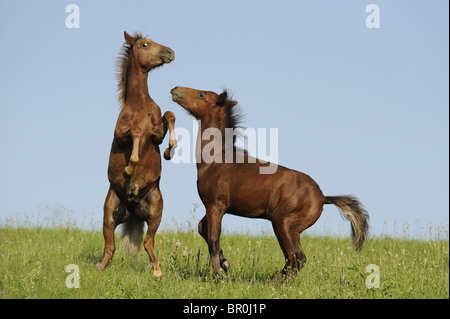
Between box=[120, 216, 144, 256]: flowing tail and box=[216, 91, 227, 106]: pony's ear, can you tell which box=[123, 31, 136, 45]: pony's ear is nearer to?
box=[216, 91, 227, 106]: pony's ear

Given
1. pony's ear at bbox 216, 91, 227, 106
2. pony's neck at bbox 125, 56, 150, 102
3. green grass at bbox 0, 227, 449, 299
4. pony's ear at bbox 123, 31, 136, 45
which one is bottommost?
green grass at bbox 0, 227, 449, 299

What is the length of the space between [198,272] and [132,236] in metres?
1.45

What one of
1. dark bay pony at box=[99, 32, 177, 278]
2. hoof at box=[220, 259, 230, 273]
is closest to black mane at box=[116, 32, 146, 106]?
dark bay pony at box=[99, 32, 177, 278]

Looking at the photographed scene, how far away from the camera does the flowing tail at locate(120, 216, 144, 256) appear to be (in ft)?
27.3

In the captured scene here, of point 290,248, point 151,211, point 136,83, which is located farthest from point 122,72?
point 290,248

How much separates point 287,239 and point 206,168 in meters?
1.60

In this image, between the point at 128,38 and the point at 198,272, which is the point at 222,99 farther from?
the point at 198,272

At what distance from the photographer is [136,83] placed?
25.3 feet

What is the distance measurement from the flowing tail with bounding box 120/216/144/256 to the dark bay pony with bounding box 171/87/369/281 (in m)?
1.32

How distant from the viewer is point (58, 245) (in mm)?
10211

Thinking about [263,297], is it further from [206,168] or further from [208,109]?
[208,109]

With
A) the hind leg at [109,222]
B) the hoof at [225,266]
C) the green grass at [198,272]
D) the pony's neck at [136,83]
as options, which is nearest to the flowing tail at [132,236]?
the green grass at [198,272]

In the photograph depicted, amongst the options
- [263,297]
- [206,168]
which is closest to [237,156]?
[206,168]

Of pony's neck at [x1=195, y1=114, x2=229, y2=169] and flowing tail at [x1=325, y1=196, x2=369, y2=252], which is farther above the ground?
pony's neck at [x1=195, y1=114, x2=229, y2=169]
